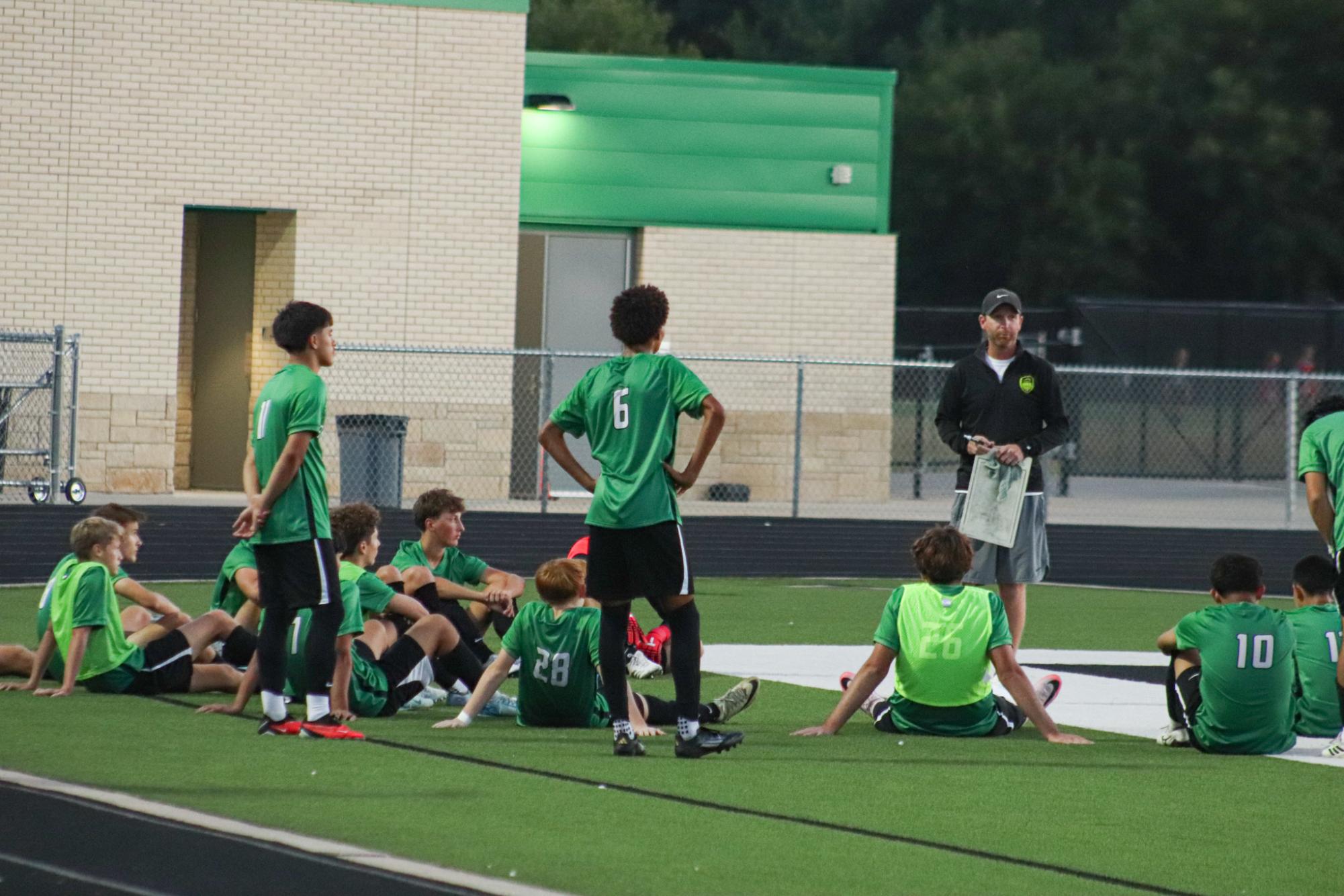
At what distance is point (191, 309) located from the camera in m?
23.2

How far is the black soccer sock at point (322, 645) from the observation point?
8547 mm

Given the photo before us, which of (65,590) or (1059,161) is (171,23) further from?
(1059,161)

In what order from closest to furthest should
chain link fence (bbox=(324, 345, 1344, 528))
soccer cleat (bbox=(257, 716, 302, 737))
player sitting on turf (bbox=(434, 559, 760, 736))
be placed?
1. soccer cleat (bbox=(257, 716, 302, 737))
2. player sitting on turf (bbox=(434, 559, 760, 736))
3. chain link fence (bbox=(324, 345, 1344, 528))

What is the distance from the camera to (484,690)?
348 inches

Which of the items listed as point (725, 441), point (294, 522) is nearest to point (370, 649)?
point (294, 522)

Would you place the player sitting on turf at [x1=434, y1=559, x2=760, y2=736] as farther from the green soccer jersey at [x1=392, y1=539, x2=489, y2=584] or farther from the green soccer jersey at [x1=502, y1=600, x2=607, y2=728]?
the green soccer jersey at [x1=392, y1=539, x2=489, y2=584]

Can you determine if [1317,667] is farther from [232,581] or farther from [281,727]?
[232,581]

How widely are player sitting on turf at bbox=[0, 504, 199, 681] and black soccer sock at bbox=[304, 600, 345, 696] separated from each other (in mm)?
1319

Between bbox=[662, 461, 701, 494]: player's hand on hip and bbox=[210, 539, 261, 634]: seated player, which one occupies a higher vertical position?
bbox=[662, 461, 701, 494]: player's hand on hip

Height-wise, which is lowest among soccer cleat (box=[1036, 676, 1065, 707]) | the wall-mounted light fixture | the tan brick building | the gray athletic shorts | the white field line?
the white field line

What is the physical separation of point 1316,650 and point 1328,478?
3.53 ft

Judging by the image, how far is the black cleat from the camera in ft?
27.1

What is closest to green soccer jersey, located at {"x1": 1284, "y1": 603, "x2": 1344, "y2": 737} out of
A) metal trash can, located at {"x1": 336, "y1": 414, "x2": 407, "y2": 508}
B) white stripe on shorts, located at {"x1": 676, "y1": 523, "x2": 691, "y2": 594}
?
white stripe on shorts, located at {"x1": 676, "y1": 523, "x2": 691, "y2": 594}

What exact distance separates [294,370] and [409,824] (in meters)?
2.45
